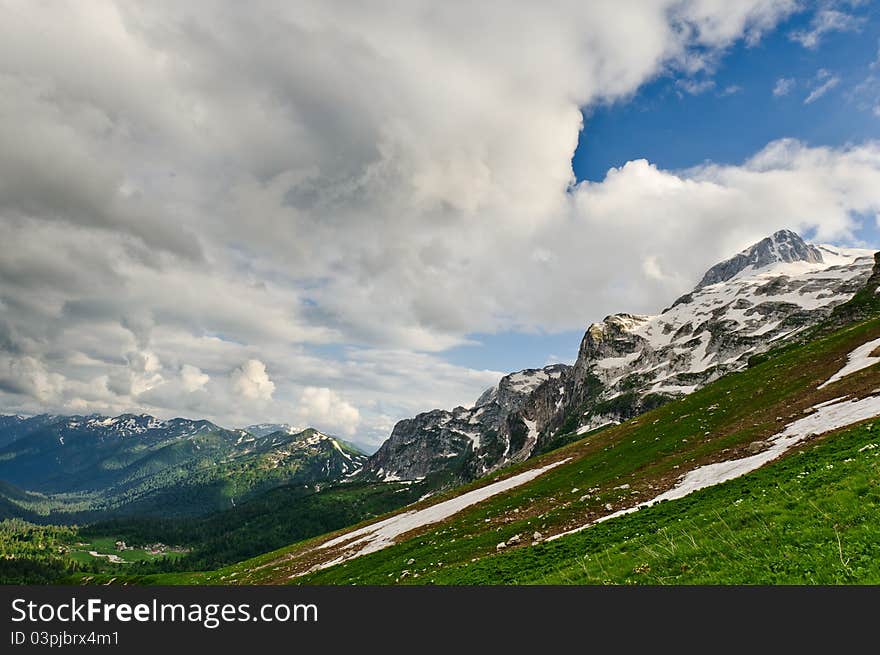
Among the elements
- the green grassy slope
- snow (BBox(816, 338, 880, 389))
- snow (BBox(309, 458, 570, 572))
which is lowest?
snow (BBox(309, 458, 570, 572))

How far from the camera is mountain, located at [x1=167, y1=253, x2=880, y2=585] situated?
15508 mm

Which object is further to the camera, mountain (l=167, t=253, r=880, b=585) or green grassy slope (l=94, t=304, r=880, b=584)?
mountain (l=167, t=253, r=880, b=585)

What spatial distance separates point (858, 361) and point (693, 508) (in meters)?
47.9

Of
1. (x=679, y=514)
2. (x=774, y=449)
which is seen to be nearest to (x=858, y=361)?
(x=774, y=449)

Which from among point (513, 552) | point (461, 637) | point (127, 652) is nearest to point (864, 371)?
point (513, 552)

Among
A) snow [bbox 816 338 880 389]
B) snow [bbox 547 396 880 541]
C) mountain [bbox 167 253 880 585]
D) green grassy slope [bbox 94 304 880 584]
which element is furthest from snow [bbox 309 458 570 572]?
snow [bbox 816 338 880 389]

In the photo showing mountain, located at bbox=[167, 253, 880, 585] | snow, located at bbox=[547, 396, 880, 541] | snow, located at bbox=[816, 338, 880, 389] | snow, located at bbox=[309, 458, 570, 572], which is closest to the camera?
mountain, located at bbox=[167, 253, 880, 585]

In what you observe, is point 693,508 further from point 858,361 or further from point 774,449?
point 858,361

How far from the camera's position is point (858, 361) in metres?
54.3

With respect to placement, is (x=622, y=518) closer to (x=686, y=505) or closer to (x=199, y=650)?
(x=686, y=505)

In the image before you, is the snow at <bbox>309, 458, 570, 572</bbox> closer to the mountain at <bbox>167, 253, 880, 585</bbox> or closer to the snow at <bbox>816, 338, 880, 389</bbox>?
the mountain at <bbox>167, 253, 880, 585</bbox>

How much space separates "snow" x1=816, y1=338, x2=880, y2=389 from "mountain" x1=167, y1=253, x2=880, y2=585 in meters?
0.42

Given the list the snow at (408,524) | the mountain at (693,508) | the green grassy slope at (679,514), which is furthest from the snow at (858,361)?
the snow at (408,524)

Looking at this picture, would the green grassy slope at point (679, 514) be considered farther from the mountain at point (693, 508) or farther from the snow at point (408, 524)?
the snow at point (408, 524)
